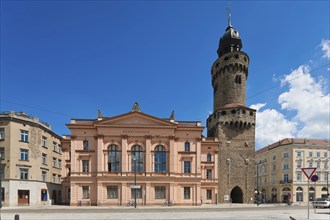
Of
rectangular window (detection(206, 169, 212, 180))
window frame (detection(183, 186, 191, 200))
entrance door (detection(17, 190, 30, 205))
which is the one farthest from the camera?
rectangular window (detection(206, 169, 212, 180))

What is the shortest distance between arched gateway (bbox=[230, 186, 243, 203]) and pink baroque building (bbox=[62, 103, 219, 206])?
12.4 m

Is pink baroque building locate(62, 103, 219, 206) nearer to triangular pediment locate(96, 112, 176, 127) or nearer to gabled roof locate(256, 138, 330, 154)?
triangular pediment locate(96, 112, 176, 127)

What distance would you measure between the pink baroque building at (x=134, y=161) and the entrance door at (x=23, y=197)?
579cm

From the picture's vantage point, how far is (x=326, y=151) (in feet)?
216

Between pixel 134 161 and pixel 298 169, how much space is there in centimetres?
4489

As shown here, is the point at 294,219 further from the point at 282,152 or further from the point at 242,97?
the point at 282,152

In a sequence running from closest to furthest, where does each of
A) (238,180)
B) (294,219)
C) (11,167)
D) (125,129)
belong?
(294,219), (11,167), (125,129), (238,180)

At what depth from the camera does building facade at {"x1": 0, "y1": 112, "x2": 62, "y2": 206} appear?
118 ft

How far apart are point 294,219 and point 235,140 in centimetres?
3157

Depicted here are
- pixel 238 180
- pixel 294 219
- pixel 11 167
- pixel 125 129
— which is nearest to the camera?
pixel 294 219

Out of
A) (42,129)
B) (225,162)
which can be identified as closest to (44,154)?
(42,129)

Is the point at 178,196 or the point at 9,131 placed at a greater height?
the point at 9,131

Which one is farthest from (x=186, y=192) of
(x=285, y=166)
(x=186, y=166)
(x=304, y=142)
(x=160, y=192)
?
(x=304, y=142)

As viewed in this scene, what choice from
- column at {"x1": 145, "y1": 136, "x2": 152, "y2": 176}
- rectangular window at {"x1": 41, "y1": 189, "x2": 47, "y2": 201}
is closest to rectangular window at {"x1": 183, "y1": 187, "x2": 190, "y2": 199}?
column at {"x1": 145, "y1": 136, "x2": 152, "y2": 176}
